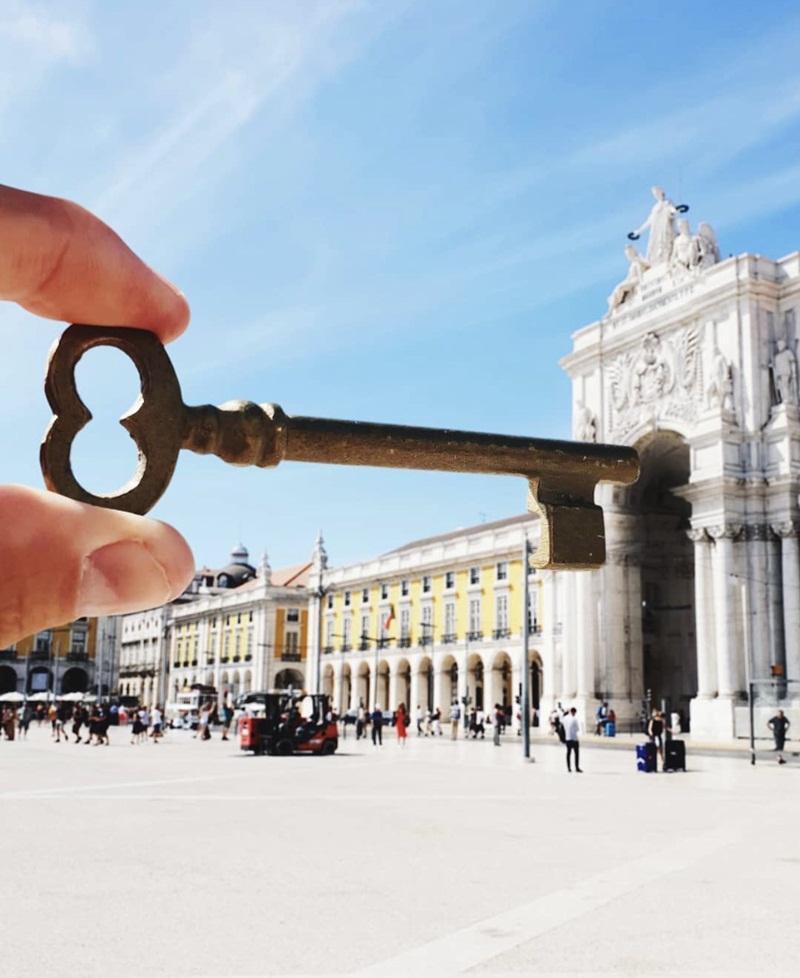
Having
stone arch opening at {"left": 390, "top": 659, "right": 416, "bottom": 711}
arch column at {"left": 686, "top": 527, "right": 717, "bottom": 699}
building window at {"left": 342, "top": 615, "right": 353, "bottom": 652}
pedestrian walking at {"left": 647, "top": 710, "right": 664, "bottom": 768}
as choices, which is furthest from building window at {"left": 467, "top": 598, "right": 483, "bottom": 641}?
pedestrian walking at {"left": 647, "top": 710, "right": 664, "bottom": 768}

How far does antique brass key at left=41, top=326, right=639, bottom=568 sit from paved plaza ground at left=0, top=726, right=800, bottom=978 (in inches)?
175

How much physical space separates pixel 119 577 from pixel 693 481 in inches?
1572

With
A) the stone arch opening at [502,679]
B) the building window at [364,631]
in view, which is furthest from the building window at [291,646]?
the stone arch opening at [502,679]

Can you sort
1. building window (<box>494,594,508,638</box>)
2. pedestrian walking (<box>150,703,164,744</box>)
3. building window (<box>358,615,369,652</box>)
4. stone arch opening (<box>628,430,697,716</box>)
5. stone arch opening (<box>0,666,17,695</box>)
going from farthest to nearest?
stone arch opening (<box>0,666,17,695</box>) → building window (<box>358,615,369,652</box>) → building window (<box>494,594,508,638</box>) → stone arch opening (<box>628,430,697,716</box>) → pedestrian walking (<box>150,703,164,744</box>)

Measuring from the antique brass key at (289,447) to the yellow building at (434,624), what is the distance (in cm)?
5508

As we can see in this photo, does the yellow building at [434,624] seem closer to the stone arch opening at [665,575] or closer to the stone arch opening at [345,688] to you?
the stone arch opening at [345,688]

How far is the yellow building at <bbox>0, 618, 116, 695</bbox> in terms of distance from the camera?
335 ft

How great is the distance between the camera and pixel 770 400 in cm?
4006

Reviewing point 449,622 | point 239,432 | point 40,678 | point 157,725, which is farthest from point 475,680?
point 239,432

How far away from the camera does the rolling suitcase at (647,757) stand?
80.6 feet

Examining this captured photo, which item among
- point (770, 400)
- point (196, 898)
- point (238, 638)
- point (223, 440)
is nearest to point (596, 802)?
point (196, 898)

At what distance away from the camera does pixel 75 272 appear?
6.87 ft

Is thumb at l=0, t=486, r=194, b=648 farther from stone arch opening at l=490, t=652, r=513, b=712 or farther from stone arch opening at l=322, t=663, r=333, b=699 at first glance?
stone arch opening at l=322, t=663, r=333, b=699

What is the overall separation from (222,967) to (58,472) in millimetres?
5268
